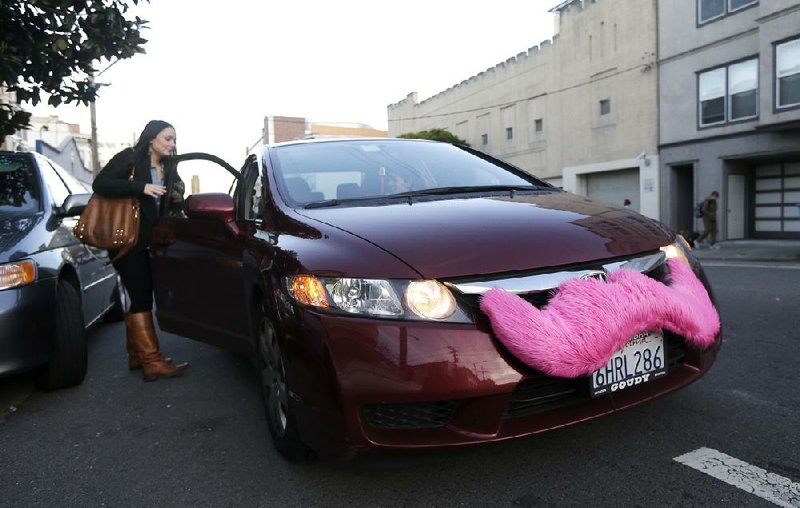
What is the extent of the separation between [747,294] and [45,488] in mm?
6617

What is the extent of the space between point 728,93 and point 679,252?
1783cm

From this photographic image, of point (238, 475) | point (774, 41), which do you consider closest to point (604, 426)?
point (238, 475)

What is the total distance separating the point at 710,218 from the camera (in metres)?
16.9

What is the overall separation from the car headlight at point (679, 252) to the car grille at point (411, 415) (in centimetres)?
115

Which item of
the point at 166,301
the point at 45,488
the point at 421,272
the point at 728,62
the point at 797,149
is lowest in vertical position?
the point at 45,488

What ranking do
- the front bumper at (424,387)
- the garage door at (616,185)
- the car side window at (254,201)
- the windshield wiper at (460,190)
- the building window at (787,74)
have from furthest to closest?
the garage door at (616,185) → the building window at (787,74) → the car side window at (254,201) → the windshield wiper at (460,190) → the front bumper at (424,387)

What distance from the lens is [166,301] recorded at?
4188 mm

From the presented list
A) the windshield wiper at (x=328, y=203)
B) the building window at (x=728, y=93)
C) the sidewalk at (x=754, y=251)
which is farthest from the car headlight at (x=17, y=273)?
the building window at (x=728, y=93)

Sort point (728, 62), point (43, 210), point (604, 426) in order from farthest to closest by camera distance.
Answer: point (728, 62) → point (43, 210) → point (604, 426)

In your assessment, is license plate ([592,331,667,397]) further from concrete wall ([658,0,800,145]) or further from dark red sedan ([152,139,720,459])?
concrete wall ([658,0,800,145])

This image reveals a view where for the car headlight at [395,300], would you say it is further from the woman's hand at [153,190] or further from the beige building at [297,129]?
the beige building at [297,129]

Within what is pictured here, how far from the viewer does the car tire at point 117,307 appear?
6.21m

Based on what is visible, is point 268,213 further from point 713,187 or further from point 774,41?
point 713,187

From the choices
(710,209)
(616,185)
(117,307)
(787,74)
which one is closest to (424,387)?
(117,307)
